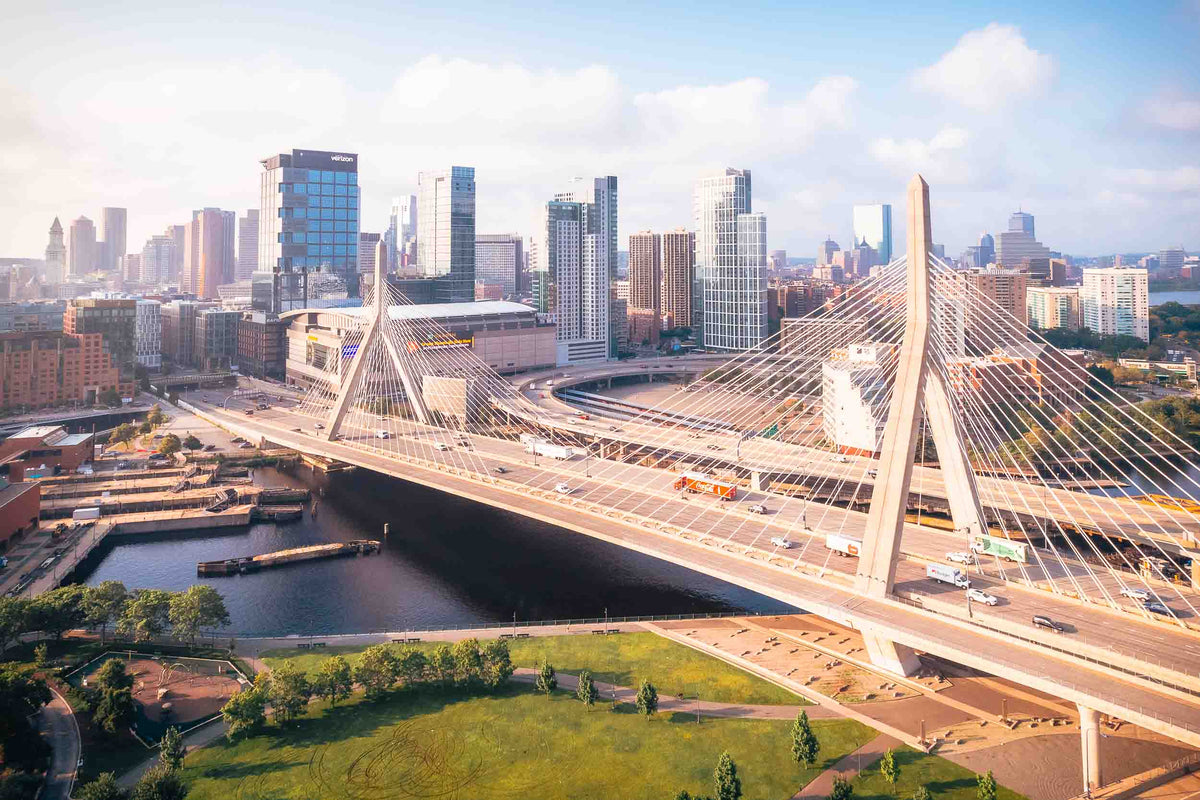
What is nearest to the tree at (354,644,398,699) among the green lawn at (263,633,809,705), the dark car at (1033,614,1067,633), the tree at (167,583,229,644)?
the green lawn at (263,633,809,705)

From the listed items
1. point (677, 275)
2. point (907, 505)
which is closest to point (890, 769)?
point (907, 505)

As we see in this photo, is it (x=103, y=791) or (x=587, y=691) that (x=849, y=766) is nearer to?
(x=587, y=691)

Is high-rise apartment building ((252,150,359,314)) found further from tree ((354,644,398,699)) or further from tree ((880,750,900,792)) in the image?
tree ((880,750,900,792))

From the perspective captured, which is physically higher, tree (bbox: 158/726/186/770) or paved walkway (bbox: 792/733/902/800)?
tree (bbox: 158/726/186/770)

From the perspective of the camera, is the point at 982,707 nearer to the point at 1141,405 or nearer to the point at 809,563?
the point at 809,563

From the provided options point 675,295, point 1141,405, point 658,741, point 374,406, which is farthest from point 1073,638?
point 675,295

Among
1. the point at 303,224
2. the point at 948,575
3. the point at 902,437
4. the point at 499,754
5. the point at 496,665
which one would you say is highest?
the point at 303,224
